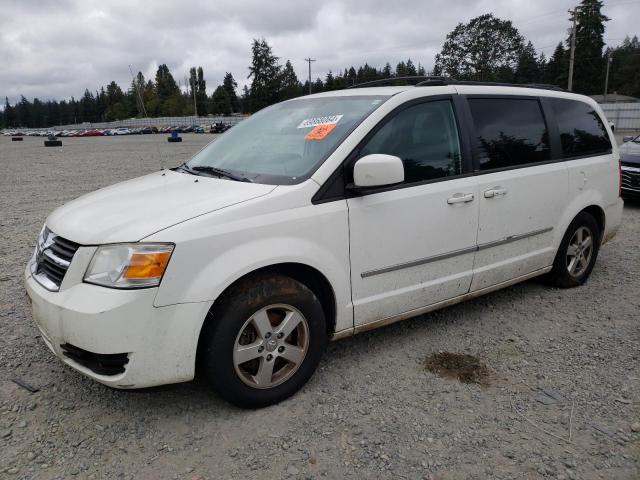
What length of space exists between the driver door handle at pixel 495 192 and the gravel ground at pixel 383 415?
102 centimetres

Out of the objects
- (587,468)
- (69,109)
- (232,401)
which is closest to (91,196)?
(232,401)

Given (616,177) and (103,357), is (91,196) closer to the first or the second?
(103,357)

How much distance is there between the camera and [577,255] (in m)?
4.68

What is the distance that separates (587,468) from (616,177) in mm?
3352

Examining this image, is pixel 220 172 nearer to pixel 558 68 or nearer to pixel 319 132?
pixel 319 132

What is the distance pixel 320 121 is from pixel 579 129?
101 inches

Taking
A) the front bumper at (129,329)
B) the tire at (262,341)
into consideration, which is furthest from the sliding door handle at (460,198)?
the front bumper at (129,329)

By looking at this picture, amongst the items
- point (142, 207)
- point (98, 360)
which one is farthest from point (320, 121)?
point (98, 360)

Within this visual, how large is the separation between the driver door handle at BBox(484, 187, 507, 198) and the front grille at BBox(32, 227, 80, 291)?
2.67 metres

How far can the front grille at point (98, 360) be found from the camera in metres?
2.50

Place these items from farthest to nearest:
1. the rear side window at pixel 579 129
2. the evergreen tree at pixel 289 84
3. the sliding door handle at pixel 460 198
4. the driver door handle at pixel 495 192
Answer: the evergreen tree at pixel 289 84, the rear side window at pixel 579 129, the driver door handle at pixel 495 192, the sliding door handle at pixel 460 198

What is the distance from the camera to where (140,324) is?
8.01 ft

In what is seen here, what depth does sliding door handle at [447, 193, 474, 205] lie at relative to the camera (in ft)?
11.3

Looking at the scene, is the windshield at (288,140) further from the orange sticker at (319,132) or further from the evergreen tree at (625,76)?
the evergreen tree at (625,76)
